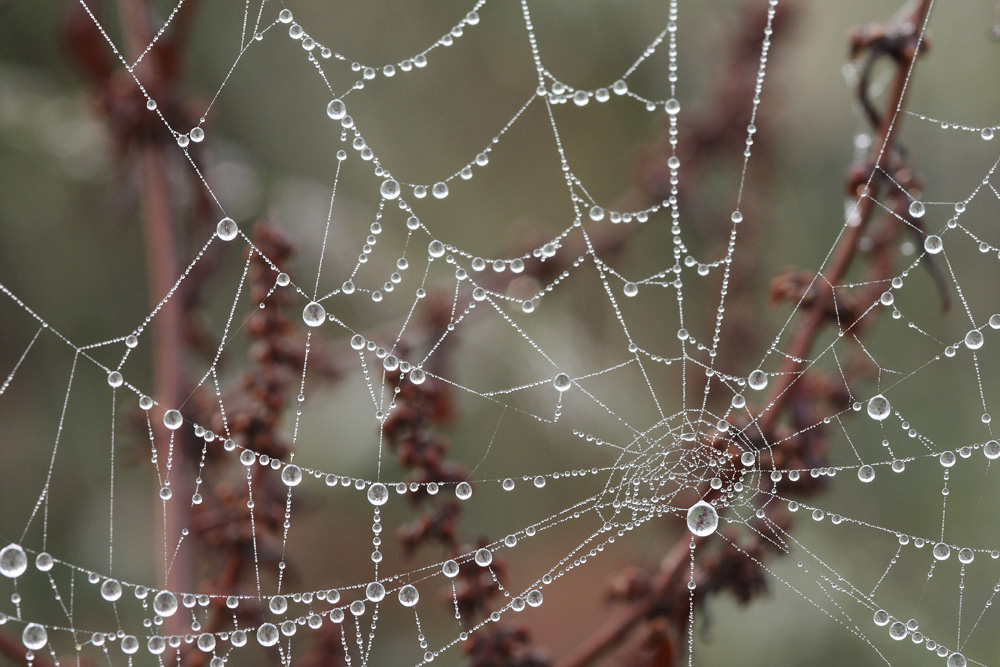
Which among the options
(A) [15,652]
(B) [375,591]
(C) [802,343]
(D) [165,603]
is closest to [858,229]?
(C) [802,343]

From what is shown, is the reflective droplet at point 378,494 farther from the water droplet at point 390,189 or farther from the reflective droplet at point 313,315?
the water droplet at point 390,189

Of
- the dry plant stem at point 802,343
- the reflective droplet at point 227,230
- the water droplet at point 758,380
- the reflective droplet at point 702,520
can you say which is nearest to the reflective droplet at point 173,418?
the reflective droplet at point 227,230

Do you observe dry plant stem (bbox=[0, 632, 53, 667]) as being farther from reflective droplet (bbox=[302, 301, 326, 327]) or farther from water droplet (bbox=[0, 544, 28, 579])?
reflective droplet (bbox=[302, 301, 326, 327])

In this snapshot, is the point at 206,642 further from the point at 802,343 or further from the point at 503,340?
the point at 503,340

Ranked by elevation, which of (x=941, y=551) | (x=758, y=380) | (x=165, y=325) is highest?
(x=165, y=325)

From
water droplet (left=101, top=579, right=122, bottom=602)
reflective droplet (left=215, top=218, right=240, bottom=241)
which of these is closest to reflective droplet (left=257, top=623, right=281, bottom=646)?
water droplet (left=101, top=579, right=122, bottom=602)
